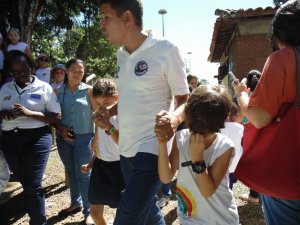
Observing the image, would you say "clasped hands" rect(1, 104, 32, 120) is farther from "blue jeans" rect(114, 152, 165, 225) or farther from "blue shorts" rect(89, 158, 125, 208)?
"blue jeans" rect(114, 152, 165, 225)

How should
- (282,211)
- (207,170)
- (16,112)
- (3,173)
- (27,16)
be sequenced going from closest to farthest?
(282,211)
(207,170)
(16,112)
(3,173)
(27,16)

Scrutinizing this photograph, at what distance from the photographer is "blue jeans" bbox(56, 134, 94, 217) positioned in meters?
4.29

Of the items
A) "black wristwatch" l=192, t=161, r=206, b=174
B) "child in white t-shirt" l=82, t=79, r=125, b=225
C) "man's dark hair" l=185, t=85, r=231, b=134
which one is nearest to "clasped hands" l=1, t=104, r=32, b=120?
"child in white t-shirt" l=82, t=79, r=125, b=225

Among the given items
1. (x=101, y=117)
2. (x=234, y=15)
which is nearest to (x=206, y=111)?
(x=101, y=117)

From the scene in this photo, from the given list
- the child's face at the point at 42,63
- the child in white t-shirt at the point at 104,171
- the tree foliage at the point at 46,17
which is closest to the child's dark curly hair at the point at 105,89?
the child in white t-shirt at the point at 104,171

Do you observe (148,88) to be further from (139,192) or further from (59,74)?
(59,74)

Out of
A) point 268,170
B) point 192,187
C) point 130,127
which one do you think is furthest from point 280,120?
point 130,127

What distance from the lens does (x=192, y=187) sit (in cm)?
210

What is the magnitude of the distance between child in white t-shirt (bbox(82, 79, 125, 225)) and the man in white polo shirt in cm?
64

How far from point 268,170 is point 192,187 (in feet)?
1.48

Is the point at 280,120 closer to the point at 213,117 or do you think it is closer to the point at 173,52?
the point at 213,117

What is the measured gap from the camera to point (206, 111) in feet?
6.52

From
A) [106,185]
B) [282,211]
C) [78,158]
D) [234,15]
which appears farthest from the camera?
[234,15]

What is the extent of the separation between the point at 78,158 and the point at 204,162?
104 inches
